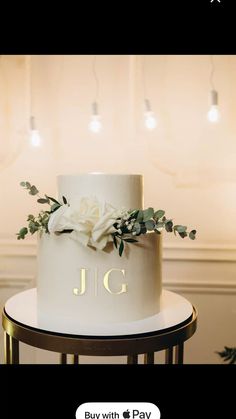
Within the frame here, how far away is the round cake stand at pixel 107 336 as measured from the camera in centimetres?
96

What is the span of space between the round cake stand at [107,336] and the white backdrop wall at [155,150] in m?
1.11

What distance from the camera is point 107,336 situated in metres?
0.98

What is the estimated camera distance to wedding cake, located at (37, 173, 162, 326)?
3.49 feet

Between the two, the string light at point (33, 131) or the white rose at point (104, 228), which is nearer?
the white rose at point (104, 228)

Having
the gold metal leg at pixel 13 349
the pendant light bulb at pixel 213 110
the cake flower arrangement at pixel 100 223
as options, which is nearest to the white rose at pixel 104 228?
the cake flower arrangement at pixel 100 223

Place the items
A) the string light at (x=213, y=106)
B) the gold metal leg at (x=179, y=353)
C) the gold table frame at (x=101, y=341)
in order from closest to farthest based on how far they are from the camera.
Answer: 1. the gold table frame at (x=101, y=341)
2. the gold metal leg at (x=179, y=353)
3. the string light at (x=213, y=106)

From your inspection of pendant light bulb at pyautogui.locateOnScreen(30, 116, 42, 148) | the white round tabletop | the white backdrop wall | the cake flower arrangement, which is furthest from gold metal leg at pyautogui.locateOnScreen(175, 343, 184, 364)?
pendant light bulb at pyautogui.locateOnScreen(30, 116, 42, 148)

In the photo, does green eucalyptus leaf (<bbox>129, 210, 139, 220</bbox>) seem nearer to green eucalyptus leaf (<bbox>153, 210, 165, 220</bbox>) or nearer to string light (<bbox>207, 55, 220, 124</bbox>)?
green eucalyptus leaf (<bbox>153, 210, 165, 220</bbox>)

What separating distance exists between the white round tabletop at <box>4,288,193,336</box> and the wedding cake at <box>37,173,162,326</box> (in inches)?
0.7

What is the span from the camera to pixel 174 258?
2270mm

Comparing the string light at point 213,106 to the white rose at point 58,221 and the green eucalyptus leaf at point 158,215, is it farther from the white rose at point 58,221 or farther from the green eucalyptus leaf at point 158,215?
the white rose at point 58,221

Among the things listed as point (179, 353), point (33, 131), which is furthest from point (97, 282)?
point (33, 131)
